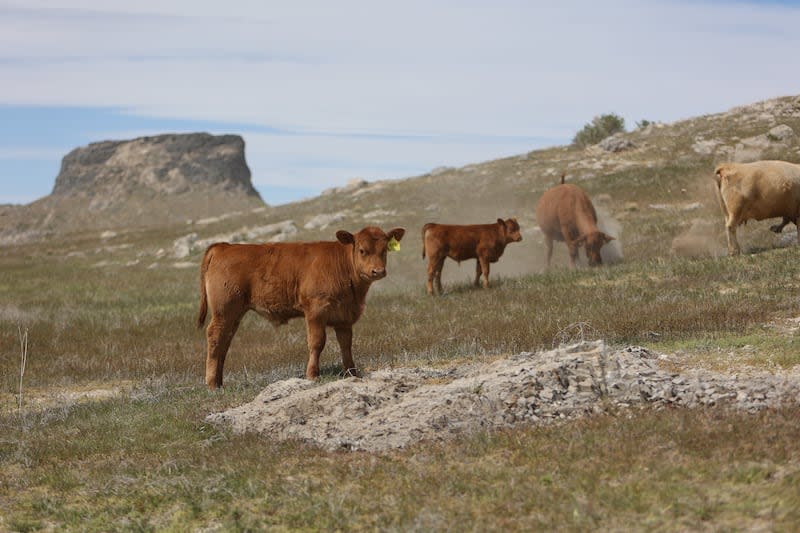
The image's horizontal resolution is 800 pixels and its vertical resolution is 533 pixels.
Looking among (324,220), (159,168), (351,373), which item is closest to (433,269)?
(351,373)

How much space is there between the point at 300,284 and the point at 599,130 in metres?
46.3

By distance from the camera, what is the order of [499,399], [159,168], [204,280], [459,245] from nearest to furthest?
[499,399] < [204,280] < [459,245] < [159,168]

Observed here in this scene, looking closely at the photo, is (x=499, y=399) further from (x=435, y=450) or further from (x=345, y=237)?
(x=345, y=237)

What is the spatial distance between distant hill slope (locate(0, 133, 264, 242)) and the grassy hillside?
85237 millimetres

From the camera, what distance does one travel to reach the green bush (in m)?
55.9

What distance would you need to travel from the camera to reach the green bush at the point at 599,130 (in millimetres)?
55875

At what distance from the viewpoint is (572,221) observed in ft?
79.5

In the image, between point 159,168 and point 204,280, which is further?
point 159,168

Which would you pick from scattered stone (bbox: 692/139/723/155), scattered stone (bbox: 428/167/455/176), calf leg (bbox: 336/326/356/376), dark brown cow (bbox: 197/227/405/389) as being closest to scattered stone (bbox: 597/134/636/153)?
scattered stone (bbox: 692/139/723/155)

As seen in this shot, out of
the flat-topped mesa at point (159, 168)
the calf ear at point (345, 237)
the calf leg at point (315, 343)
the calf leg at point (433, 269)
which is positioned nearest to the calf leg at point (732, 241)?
the calf leg at point (433, 269)

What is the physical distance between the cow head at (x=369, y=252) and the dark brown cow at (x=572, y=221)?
38.9 feet

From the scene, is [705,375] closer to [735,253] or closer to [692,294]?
[692,294]

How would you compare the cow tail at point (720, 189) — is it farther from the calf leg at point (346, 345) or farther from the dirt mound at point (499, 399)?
the dirt mound at point (499, 399)

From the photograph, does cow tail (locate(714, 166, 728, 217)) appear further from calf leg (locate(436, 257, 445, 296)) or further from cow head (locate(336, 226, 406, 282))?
cow head (locate(336, 226, 406, 282))
